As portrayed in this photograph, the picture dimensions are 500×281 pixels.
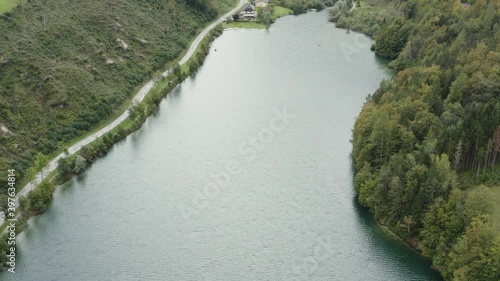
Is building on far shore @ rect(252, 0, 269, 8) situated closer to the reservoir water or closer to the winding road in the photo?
the winding road

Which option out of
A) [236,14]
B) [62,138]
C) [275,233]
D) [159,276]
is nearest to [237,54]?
[236,14]

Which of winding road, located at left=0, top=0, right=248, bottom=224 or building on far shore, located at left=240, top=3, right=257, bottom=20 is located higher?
winding road, located at left=0, top=0, right=248, bottom=224

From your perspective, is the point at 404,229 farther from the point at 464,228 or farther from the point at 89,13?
the point at 89,13

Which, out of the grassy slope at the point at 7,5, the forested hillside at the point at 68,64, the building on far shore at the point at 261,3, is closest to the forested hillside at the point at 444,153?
the forested hillside at the point at 68,64

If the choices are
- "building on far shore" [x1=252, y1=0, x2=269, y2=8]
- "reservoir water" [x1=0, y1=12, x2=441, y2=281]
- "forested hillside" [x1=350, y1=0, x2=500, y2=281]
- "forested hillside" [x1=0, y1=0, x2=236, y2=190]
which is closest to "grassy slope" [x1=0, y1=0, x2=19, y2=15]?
"forested hillside" [x1=0, y1=0, x2=236, y2=190]

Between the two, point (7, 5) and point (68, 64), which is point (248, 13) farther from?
point (7, 5)
